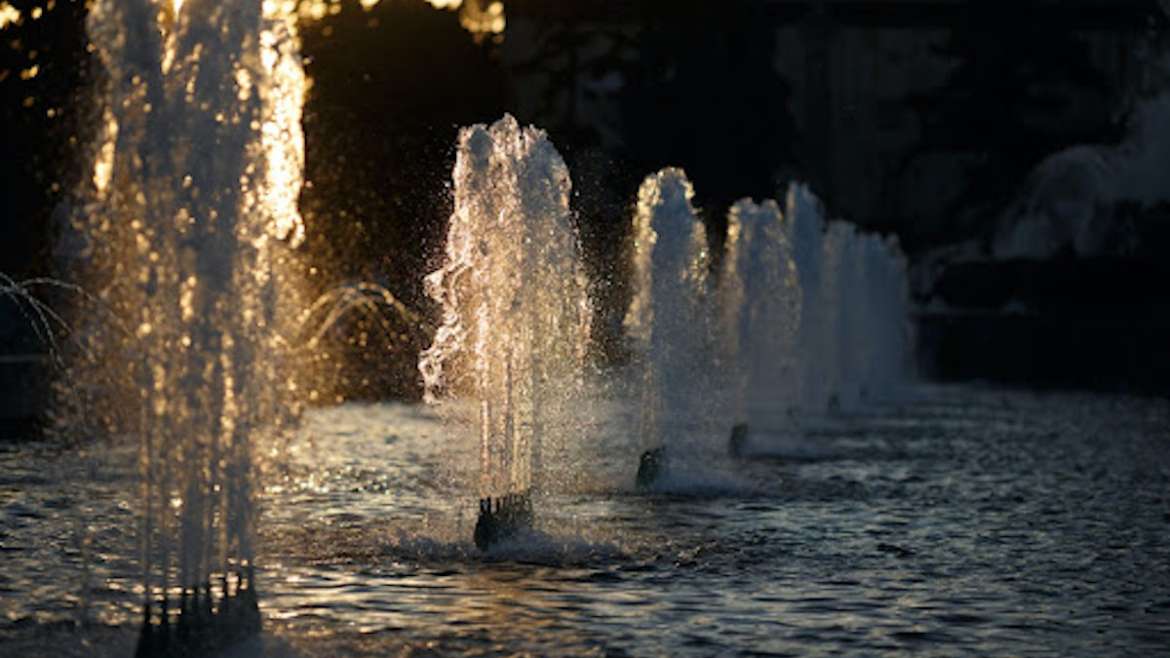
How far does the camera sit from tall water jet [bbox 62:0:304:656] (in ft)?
23.1

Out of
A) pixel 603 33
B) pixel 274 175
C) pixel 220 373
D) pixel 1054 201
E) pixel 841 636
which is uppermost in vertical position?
pixel 603 33

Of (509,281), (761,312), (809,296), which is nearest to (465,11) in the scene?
(809,296)

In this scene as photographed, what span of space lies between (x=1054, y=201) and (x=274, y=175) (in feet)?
110

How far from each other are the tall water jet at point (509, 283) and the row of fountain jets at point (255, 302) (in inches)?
0.4

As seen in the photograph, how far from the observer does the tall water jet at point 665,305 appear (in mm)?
13984

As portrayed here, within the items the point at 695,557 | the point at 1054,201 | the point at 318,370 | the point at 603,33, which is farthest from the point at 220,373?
the point at 603,33

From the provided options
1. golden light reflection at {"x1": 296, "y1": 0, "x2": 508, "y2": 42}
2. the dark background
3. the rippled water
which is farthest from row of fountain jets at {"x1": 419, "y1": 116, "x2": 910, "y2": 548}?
golden light reflection at {"x1": 296, "y1": 0, "x2": 508, "y2": 42}

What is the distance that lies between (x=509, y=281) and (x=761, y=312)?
30.4ft

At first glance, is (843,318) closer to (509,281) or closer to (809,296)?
(809,296)

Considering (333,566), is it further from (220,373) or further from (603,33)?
(603,33)

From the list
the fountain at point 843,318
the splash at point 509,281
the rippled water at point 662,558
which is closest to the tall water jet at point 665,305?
the rippled water at point 662,558

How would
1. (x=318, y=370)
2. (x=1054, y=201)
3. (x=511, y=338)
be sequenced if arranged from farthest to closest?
1. (x=1054, y=201)
2. (x=318, y=370)
3. (x=511, y=338)

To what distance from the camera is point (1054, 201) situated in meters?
39.9

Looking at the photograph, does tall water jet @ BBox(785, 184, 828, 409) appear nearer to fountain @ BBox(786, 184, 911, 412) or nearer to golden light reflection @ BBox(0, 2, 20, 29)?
fountain @ BBox(786, 184, 911, 412)
